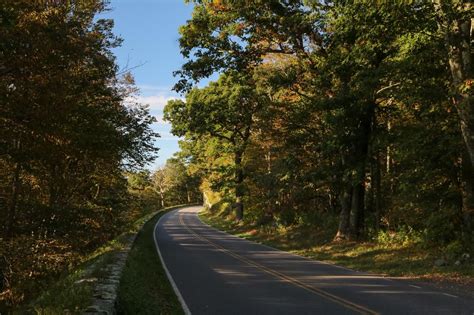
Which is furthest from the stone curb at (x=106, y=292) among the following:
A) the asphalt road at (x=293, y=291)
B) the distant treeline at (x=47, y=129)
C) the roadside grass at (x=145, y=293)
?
the distant treeline at (x=47, y=129)

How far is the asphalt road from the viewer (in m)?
9.78

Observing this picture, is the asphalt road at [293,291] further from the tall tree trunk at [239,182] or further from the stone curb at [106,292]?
the tall tree trunk at [239,182]

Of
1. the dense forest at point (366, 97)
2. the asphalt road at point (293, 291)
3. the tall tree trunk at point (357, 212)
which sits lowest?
the asphalt road at point (293, 291)

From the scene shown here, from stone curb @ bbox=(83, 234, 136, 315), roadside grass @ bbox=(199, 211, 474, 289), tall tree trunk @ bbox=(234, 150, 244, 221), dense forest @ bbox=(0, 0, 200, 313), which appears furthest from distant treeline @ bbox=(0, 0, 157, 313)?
tall tree trunk @ bbox=(234, 150, 244, 221)

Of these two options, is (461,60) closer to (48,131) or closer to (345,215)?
(345,215)

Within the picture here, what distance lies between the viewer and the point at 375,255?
1908 cm

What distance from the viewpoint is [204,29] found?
2050 cm

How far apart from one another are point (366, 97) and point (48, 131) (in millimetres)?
13580

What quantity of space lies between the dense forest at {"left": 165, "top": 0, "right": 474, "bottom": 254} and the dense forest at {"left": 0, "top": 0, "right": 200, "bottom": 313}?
19.5 ft

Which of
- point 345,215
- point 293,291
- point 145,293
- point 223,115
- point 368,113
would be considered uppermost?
point 223,115

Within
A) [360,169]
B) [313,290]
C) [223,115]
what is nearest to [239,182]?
[223,115]

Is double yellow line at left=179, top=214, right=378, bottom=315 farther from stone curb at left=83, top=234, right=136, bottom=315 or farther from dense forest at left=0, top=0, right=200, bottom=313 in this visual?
dense forest at left=0, top=0, right=200, bottom=313

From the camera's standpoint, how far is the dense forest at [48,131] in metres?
9.99

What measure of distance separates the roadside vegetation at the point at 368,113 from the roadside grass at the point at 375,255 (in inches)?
3.2
